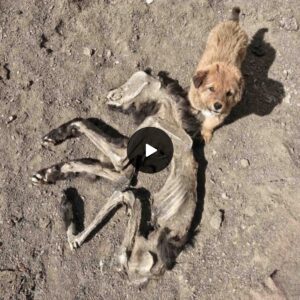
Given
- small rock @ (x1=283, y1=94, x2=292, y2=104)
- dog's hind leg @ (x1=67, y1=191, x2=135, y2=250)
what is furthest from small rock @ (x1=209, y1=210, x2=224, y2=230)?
small rock @ (x1=283, y1=94, x2=292, y2=104)

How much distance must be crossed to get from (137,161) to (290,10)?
2924 millimetres

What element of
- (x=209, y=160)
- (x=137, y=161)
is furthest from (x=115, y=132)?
(x=209, y=160)

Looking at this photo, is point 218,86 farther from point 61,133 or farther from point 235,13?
point 61,133

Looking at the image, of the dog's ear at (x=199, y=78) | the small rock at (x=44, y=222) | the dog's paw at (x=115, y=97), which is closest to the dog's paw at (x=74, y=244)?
the small rock at (x=44, y=222)

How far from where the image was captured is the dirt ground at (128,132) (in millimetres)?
5426

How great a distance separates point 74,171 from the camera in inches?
221

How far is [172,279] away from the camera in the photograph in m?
5.43

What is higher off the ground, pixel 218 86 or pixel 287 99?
pixel 218 86

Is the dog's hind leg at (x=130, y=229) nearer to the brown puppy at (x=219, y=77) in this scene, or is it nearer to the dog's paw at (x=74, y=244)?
the dog's paw at (x=74, y=244)

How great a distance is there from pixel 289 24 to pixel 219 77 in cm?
191

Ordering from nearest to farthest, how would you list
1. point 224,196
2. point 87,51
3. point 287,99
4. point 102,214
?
point 102,214 → point 224,196 → point 287,99 → point 87,51

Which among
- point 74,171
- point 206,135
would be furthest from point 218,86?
point 74,171
